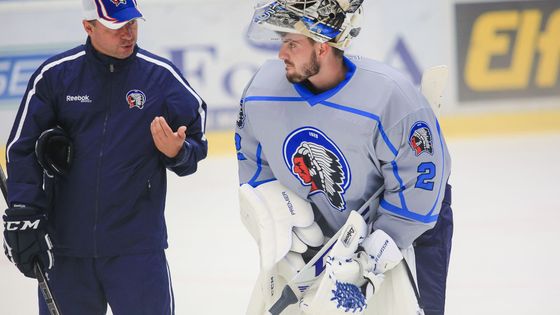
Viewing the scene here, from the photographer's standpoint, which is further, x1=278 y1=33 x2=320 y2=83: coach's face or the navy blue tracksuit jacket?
the navy blue tracksuit jacket

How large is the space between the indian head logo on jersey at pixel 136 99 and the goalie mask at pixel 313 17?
19.9 inches

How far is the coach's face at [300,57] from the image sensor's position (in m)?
2.40

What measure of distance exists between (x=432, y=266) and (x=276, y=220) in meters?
0.48

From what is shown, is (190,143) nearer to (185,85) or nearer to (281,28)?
(185,85)

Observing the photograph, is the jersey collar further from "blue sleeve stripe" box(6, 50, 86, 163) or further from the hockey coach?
"blue sleeve stripe" box(6, 50, 86, 163)

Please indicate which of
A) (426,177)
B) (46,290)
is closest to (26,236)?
(46,290)

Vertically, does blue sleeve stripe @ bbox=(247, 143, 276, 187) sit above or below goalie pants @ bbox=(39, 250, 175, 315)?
above

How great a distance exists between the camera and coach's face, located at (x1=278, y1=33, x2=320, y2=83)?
240cm

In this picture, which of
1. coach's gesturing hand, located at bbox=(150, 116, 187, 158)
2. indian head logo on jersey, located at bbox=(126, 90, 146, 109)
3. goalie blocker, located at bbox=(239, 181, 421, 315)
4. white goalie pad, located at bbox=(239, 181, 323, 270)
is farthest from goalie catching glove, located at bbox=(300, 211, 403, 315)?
indian head logo on jersey, located at bbox=(126, 90, 146, 109)

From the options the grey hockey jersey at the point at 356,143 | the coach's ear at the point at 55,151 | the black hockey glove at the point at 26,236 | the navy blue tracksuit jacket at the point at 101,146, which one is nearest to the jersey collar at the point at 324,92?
the grey hockey jersey at the point at 356,143

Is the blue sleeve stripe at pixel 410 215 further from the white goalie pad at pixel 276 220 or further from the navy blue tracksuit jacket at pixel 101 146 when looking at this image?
the navy blue tracksuit jacket at pixel 101 146

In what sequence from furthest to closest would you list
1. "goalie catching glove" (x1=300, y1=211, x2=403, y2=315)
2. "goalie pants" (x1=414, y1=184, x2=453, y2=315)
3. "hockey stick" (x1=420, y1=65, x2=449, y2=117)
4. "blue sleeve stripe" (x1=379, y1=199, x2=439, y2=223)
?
"goalie pants" (x1=414, y1=184, x2=453, y2=315), "hockey stick" (x1=420, y1=65, x2=449, y2=117), "blue sleeve stripe" (x1=379, y1=199, x2=439, y2=223), "goalie catching glove" (x1=300, y1=211, x2=403, y2=315)

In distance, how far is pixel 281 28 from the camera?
2.36 metres

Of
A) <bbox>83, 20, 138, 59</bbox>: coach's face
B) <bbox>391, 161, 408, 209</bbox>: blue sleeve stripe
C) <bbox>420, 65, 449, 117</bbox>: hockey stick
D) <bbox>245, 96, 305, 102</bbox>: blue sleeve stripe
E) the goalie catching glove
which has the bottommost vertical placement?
the goalie catching glove
